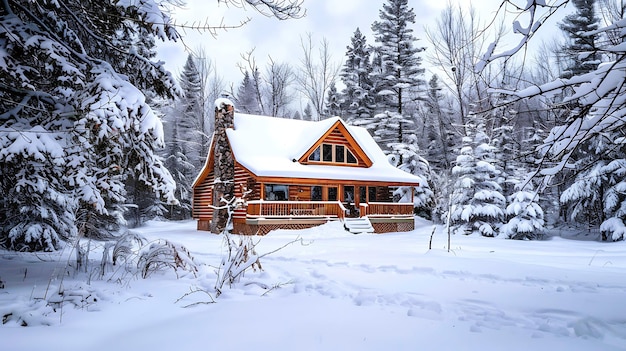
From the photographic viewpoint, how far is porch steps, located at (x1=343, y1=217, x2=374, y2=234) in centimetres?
1916

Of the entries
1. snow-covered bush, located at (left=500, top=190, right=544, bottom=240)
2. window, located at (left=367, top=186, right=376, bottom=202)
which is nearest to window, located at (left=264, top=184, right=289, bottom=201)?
window, located at (left=367, top=186, right=376, bottom=202)

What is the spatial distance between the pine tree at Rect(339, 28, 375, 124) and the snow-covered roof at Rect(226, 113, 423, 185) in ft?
34.0

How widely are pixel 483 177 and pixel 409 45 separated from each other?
14.9 metres

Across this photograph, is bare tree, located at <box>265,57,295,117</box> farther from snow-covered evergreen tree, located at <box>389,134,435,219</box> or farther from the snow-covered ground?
the snow-covered ground

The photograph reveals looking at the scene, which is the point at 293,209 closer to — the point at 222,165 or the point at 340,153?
the point at 222,165

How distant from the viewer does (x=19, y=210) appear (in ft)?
36.4

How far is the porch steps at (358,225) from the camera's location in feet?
62.8

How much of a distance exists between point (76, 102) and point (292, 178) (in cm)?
1383

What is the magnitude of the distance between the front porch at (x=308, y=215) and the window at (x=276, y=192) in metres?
1.68

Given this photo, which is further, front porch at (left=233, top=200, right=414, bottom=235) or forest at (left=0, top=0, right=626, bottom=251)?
front porch at (left=233, top=200, right=414, bottom=235)

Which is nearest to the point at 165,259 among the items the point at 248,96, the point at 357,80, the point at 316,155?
the point at 316,155

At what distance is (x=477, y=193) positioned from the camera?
20.8 meters

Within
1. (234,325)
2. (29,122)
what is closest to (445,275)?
(234,325)

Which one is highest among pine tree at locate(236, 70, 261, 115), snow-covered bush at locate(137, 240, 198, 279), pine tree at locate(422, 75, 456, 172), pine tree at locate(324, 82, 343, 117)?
pine tree at locate(236, 70, 261, 115)
